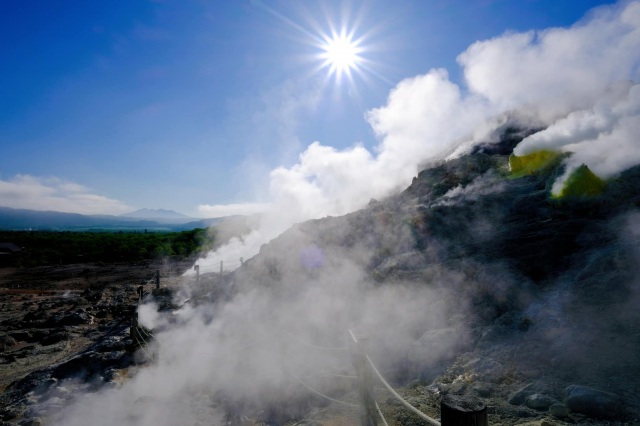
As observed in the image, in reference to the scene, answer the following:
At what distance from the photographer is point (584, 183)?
716 centimetres

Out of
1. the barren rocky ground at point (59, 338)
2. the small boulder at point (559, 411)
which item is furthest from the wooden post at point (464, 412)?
the barren rocky ground at point (59, 338)

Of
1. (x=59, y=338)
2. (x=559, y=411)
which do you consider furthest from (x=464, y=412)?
(x=59, y=338)

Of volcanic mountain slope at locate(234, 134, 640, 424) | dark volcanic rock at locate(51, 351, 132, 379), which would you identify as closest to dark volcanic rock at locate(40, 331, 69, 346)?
dark volcanic rock at locate(51, 351, 132, 379)

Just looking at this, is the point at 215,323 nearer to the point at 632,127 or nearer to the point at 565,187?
the point at 565,187

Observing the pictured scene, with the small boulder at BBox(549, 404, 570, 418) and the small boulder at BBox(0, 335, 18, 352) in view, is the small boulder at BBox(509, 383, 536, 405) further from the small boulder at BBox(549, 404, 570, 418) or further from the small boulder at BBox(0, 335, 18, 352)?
the small boulder at BBox(0, 335, 18, 352)

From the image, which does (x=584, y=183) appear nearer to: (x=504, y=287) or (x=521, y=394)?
(x=504, y=287)

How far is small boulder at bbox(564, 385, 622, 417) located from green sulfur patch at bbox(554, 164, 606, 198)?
4835 mm

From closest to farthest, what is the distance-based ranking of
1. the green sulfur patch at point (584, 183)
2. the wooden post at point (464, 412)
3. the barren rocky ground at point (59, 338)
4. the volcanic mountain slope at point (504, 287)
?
1. the wooden post at point (464, 412)
2. the volcanic mountain slope at point (504, 287)
3. the green sulfur patch at point (584, 183)
4. the barren rocky ground at point (59, 338)

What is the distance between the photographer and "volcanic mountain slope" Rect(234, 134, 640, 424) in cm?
408

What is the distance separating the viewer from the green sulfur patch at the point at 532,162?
875 cm

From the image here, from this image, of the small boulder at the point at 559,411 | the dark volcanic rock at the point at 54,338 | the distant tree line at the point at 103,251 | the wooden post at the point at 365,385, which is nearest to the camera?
the wooden post at the point at 365,385

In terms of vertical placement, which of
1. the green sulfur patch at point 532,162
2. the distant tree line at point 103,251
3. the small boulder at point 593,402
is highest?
the green sulfur patch at point 532,162

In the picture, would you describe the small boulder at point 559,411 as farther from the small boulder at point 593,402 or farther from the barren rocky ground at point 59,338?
the barren rocky ground at point 59,338

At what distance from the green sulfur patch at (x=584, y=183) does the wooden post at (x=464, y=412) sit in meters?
7.07
